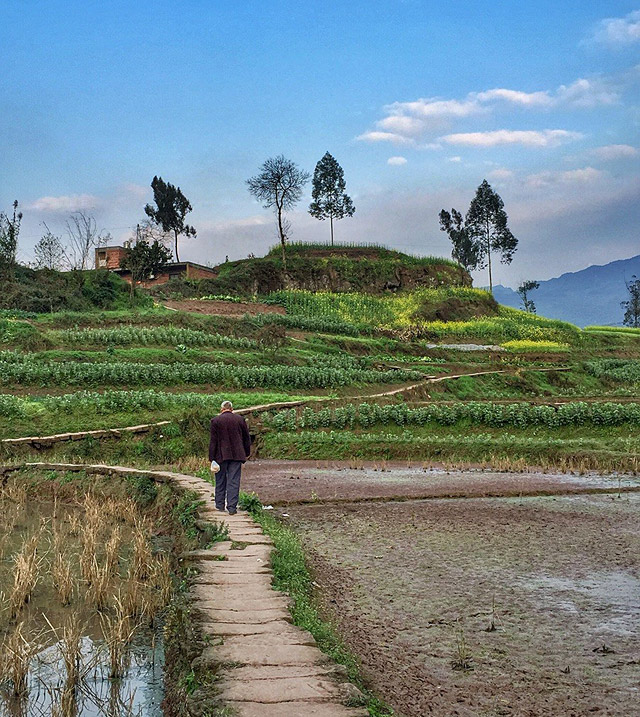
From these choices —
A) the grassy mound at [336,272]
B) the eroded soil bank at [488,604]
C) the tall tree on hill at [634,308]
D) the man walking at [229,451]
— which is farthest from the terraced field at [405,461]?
the tall tree on hill at [634,308]

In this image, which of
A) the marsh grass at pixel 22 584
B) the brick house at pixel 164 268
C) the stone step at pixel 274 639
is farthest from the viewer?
the brick house at pixel 164 268

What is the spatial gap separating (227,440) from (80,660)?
4724 millimetres

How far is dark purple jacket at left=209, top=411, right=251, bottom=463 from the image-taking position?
10.5 m

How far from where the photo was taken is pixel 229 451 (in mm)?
10516

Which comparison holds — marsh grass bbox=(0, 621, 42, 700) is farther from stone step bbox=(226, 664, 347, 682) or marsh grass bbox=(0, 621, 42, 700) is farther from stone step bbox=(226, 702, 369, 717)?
stone step bbox=(226, 702, 369, 717)

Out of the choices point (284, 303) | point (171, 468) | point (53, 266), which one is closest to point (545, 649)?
point (171, 468)

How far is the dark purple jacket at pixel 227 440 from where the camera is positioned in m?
10.5

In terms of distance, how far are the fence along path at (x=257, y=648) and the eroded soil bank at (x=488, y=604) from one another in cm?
54

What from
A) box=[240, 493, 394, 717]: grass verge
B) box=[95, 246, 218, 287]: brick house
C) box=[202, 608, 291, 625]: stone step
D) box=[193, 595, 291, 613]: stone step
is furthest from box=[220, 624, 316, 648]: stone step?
box=[95, 246, 218, 287]: brick house

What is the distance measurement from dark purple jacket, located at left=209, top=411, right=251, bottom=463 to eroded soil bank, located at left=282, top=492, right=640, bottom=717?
4.48ft

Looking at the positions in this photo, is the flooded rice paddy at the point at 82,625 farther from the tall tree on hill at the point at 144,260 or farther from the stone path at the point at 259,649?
the tall tree on hill at the point at 144,260

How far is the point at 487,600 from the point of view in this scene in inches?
280

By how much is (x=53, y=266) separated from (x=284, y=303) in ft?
52.3

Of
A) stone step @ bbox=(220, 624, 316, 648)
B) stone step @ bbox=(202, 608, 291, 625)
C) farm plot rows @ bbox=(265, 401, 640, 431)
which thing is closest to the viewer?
stone step @ bbox=(220, 624, 316, 648)
